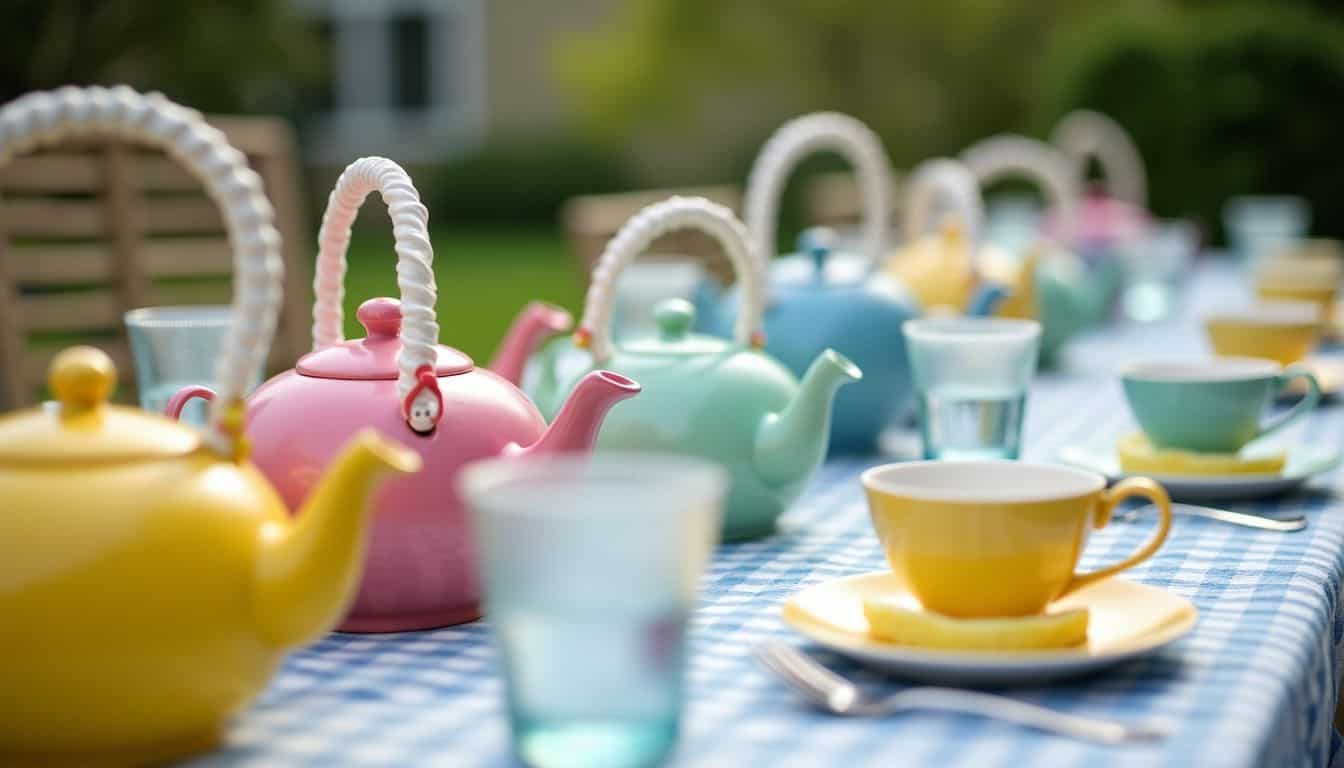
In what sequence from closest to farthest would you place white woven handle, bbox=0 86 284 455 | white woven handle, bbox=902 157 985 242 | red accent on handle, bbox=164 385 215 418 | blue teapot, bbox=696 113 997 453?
white woven handle, bbox=0 86 284 455 → red accent on handle, bbox=164 385 215 418 → blue teapot, bbox=696 113 997 453 → white woven handle, bbox=902 157 985 242

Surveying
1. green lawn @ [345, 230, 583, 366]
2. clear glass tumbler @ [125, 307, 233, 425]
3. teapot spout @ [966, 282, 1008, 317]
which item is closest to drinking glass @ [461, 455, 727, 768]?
clear glass tumbler @ [125, 307, 233, 425]

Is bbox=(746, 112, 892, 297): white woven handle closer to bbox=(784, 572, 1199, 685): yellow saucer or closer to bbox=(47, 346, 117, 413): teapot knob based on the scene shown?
bbox=(784, 572, 1199, 685): yellow saucer

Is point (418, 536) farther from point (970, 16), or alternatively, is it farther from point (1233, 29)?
point (970, 16)

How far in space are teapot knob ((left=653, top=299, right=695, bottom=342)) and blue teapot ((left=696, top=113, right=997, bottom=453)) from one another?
10.6 inches

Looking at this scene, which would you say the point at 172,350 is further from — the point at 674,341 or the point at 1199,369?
the point at 1199,369

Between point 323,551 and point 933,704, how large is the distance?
329 mm

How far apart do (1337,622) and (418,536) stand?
2.23ft

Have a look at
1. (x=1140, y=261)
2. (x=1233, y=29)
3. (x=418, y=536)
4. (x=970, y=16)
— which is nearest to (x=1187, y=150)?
(x=1233, y=29)

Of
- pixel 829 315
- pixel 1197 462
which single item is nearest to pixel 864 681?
pixel 1197 462

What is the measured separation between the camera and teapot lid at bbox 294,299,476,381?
100 centimetres

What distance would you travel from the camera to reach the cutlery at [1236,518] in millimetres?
1229

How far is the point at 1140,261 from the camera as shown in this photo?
293cm

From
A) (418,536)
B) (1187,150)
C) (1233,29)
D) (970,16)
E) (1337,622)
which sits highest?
(970,16)

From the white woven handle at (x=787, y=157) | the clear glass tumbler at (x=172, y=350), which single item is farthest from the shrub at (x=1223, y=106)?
the clear glass tumbler at (x=172, y=350)
